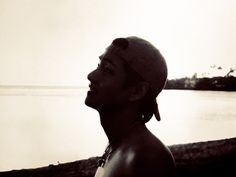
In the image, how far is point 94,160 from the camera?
809 cm

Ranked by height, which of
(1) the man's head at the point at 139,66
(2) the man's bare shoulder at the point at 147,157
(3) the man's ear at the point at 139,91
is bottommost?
(2) the man's bare shoulder at the point at 147,157

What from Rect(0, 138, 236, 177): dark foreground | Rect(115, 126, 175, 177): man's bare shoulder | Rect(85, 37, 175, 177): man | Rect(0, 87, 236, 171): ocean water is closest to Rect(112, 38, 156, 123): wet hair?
Rect(85, 37, 175, 177): man

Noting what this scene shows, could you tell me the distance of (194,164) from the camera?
21.3 ft

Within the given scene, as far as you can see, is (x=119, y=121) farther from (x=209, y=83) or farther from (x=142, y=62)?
(x=209, y=83)

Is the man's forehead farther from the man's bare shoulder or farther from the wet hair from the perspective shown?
the man's bare shoulder

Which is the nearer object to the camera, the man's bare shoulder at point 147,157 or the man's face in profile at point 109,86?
the man's bare shoulder at point 147,157

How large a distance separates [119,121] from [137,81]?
155 millimetres

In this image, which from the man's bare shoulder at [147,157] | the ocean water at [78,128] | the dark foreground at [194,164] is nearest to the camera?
the man's bare shoulder at [147,157]

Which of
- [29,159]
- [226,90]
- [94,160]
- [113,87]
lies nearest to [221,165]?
[226,90]

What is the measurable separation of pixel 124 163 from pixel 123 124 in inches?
7.0

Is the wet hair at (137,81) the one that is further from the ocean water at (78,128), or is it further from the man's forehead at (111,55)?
the ocean water at (78,128)

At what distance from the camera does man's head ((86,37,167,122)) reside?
1.50 meters

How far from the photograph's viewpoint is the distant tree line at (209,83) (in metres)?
6.25

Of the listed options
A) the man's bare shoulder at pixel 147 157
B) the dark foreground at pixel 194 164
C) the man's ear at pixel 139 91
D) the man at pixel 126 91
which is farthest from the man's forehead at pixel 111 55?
the dark foreground at pixel 194 164
